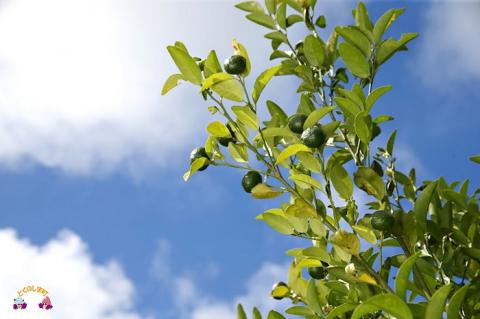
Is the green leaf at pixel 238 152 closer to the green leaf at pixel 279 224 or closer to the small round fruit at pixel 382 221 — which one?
the green leaf at pixel 279 224

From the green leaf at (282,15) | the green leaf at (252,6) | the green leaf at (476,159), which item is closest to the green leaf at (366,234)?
the green leaf at (476,159)

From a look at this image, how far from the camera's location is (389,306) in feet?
5.98

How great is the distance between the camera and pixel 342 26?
101 inches

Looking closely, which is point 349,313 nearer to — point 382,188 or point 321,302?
point 321,302

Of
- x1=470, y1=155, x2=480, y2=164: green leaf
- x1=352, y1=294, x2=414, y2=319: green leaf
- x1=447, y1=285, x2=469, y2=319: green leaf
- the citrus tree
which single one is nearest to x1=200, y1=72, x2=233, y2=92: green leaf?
the citrus tree

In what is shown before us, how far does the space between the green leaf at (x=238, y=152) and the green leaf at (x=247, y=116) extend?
0.56ft

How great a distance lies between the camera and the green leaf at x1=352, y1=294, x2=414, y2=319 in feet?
5.89

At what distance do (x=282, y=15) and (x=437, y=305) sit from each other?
1579 millimetres

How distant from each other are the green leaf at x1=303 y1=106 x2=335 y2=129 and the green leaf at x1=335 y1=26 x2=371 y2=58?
0.45 meters

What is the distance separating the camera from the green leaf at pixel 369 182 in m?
2.19

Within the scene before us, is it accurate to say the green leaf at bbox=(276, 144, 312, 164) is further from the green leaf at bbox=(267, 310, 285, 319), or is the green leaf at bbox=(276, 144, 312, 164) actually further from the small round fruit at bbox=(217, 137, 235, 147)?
the green leaf at bbox=(267, 310, 285, 319)

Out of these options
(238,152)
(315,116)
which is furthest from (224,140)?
(315,116)

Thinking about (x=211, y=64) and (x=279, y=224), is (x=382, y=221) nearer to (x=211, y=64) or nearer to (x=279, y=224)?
(x=279, y=224)

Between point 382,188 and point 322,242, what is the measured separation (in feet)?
1.06
